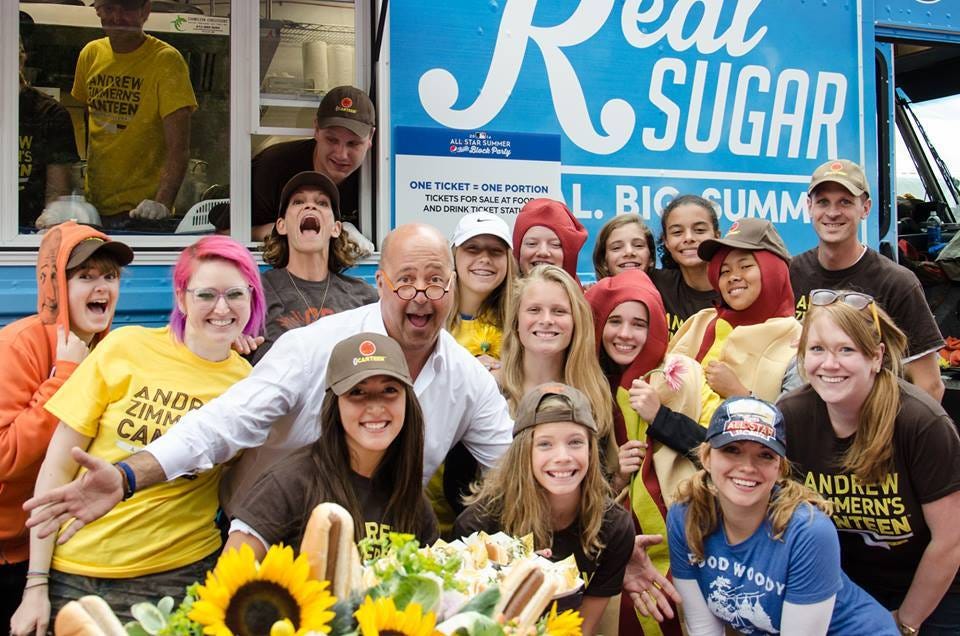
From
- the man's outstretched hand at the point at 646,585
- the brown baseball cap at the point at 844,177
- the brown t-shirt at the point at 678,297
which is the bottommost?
the man's outstretched hand at the point at 646,585

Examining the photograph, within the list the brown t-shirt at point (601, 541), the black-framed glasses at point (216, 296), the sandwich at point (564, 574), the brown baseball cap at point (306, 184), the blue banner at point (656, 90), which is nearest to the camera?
the sandwich at point (564, 574)

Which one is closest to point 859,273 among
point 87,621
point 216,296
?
point 216,296

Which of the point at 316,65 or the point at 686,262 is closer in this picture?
the point at 686,262

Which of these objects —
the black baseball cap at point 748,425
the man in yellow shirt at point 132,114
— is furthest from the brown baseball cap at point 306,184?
the black baseball cap at point 748,425

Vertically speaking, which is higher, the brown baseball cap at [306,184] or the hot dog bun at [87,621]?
the brown baseball cap at [306,184]

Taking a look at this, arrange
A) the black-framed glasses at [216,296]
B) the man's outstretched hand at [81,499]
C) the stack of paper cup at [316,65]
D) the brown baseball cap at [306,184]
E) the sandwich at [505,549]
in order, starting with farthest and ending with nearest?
the stack of paper cup at [316,65], the brown baseball cap at [306,184], the black-framed glasses at [216,296], the man's outstretched hand at [81,499], the sandwich at [505,549]

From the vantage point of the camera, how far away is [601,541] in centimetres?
268

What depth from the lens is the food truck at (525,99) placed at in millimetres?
3889

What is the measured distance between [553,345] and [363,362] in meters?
1.04

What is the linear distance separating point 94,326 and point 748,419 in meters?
2.08

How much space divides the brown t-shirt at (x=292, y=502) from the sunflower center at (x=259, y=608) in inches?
32.6

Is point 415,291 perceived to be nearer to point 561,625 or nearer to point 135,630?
point 561,625

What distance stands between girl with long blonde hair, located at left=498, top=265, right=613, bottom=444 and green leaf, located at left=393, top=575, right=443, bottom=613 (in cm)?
168

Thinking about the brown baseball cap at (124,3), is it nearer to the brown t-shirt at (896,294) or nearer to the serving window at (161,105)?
the serving window at (161,105)
